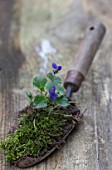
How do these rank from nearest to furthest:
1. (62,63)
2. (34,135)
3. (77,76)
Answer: (34,135) → (77,76) → (62,63)

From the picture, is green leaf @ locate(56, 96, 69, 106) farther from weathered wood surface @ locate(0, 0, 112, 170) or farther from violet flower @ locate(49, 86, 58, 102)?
weathered wood surface @ locate(0, 0, 112, 170)

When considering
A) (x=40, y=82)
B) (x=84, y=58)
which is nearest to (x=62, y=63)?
(x=84, y=58)

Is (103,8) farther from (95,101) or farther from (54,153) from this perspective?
(54,153)

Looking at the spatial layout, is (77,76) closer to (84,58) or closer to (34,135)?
(84,58)

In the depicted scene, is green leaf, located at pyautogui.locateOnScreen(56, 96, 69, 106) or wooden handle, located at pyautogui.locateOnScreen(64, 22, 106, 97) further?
wooden handle, located at pyautogui.locateOnScreen(64, 22, 106, 97)

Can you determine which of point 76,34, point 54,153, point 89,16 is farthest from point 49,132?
point 89,16

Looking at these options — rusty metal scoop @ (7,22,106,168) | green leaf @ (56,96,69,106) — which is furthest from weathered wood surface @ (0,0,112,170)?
green leaf @ (56,96,69,106)

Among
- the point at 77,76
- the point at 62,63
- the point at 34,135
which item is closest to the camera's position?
the point at 34,135
